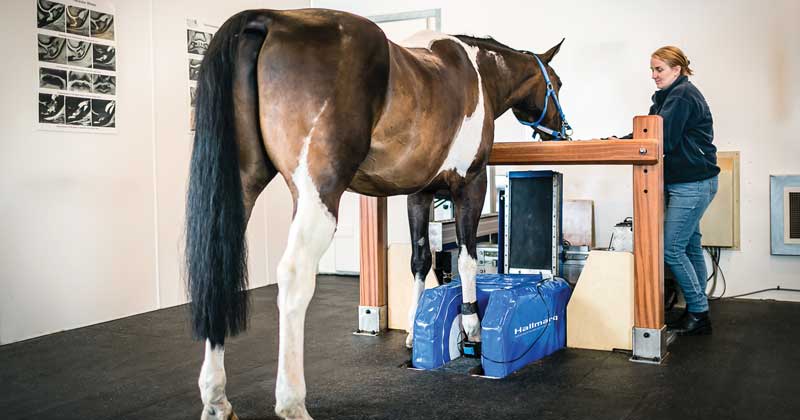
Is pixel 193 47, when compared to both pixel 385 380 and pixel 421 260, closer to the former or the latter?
pixel 421 260

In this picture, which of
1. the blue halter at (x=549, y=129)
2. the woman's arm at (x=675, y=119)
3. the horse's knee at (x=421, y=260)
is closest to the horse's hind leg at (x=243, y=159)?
the horse's knee at (x=421, y=260)

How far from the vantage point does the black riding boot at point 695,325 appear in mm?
4117

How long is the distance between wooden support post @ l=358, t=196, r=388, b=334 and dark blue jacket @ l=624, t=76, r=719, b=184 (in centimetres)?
169

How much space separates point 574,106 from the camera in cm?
594

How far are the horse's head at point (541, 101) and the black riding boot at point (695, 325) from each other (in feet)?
4.32

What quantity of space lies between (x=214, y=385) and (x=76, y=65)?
10.1 feet

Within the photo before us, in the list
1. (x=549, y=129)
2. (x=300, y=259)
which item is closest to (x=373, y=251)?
(x=549, y=129)

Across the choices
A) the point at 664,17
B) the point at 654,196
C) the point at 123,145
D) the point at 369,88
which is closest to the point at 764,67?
the point at 664,17

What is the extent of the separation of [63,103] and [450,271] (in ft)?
9.41

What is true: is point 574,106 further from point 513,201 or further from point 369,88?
point 369,88

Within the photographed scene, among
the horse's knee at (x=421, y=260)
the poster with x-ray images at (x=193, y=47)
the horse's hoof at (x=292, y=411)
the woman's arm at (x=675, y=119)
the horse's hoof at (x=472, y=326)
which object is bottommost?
the horse's hoof at (x=292, y=411)

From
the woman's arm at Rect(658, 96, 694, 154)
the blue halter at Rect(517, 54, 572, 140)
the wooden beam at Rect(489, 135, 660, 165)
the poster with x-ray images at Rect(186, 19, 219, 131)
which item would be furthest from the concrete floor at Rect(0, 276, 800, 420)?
the poster with x-ray images at Rect(186, 19, 219, 131)

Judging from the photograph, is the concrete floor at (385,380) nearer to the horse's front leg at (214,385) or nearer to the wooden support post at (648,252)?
the wooden support post at (648,252)

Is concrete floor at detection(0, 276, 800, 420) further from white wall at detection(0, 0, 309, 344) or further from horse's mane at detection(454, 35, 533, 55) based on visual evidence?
horse's mane at detection(454, 35, 533, 55)
